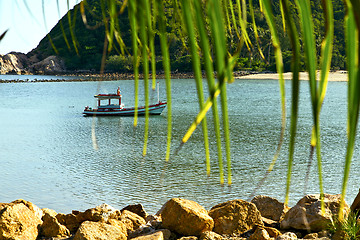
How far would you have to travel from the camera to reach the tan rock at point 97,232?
457 centimetres

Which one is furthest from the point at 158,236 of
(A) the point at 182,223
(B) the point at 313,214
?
(B) the point at 313,214

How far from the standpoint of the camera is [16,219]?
4.96m

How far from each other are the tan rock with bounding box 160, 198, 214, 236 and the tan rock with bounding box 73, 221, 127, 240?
54 cm

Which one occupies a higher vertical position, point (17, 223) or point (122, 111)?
point (17, 223)

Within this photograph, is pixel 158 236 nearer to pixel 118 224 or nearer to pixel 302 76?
pixel 118 224

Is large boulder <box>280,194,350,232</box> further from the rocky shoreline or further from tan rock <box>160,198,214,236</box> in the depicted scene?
tan rock <box>160,198,214,236</box>

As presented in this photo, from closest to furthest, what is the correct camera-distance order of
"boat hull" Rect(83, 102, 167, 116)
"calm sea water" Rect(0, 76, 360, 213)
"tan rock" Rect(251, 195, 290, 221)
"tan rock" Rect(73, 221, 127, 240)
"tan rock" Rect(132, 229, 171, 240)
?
"tan rock" Rect(132, 229, 171, 240), "tan rock" Rect(73, 221, 127, 240), "tan rock" Rect(251, 195, 290, 221), "calm sea water" Rect(0, 76, 360, 213), "boat hull" Rect(83, 102, 167, 116)

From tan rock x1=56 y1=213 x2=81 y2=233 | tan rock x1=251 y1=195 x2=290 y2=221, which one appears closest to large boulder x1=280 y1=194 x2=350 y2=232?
tan rock x1=251 y1=195 x2=290 y2=221

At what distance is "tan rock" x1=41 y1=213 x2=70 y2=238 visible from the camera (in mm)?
5098

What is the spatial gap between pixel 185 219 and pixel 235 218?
0.58 meters

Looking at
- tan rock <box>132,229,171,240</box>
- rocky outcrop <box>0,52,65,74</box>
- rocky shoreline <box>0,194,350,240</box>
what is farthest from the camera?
rocky outcrop <box>0,52,65,74</box>

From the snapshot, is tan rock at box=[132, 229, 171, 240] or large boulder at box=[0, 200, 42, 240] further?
large boulder at box=[0, 200, 42, 240]

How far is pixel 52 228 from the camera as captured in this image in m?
5.11

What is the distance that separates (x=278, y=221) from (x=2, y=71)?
136098mm
